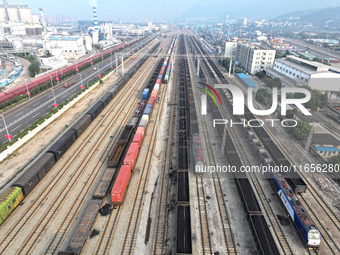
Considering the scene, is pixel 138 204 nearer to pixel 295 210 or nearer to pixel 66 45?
pixel 295 210

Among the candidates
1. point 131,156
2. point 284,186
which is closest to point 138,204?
point 131,156

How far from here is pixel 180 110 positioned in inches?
2562

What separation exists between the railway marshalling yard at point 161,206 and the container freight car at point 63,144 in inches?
46.2

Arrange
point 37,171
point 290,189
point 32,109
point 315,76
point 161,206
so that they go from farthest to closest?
point 315,76 < point 32,109 < point 37,171 < point 290,189 < point 161,206

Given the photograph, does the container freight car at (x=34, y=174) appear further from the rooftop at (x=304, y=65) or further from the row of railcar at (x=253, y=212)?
the rooftop at (x=304, y=65)

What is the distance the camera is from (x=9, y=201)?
1151 inches

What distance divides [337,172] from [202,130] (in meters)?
29.1

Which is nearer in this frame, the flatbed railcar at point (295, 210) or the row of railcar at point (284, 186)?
the flatbed railcar at point (295, 210)

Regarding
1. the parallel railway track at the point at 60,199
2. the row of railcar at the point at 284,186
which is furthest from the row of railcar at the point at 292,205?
the parallel railway track at the point at 60,199

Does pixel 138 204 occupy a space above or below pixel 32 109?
below

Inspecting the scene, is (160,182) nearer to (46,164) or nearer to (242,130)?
(46,164)

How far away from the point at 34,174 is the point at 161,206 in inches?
839

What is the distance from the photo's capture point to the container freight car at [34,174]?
32.4 m

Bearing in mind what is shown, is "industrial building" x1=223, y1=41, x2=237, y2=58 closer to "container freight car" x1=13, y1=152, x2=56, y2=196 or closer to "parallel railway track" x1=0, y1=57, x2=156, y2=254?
"parallel railway track" x1=0, y1=57, x2=156, y2=254
